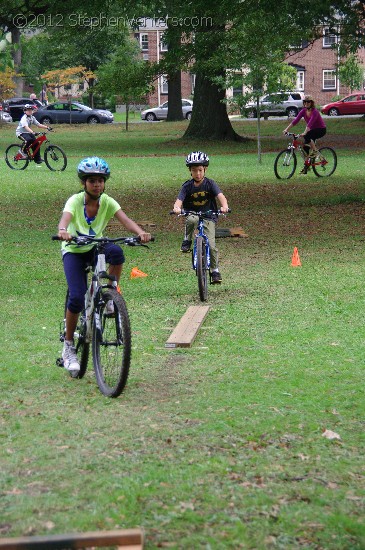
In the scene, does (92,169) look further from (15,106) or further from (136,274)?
(15,106)

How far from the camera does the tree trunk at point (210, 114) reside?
4481 cm

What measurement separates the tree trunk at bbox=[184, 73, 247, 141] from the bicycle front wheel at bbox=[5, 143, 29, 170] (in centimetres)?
1411

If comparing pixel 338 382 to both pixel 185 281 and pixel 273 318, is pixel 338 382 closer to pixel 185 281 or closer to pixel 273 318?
pixel 273 318

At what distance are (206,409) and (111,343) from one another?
836mm

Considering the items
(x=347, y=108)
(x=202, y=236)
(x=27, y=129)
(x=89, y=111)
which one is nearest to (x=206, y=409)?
(x=202, y=236)

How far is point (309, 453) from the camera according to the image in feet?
21.3

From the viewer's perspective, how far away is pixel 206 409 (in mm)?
7598

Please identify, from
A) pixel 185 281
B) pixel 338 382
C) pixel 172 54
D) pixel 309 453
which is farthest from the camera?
pixel 172 54

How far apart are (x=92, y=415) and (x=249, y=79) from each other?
2750 centimetres

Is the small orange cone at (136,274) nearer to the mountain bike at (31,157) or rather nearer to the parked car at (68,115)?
the mountain bike at (31,157)

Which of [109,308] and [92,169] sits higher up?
[92,169]

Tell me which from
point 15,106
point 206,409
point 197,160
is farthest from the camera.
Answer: point 15,106

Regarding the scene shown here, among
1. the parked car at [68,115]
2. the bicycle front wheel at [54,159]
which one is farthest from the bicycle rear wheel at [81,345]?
the parked car at [68,115]

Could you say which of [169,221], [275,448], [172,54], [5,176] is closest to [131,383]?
[275,448]
